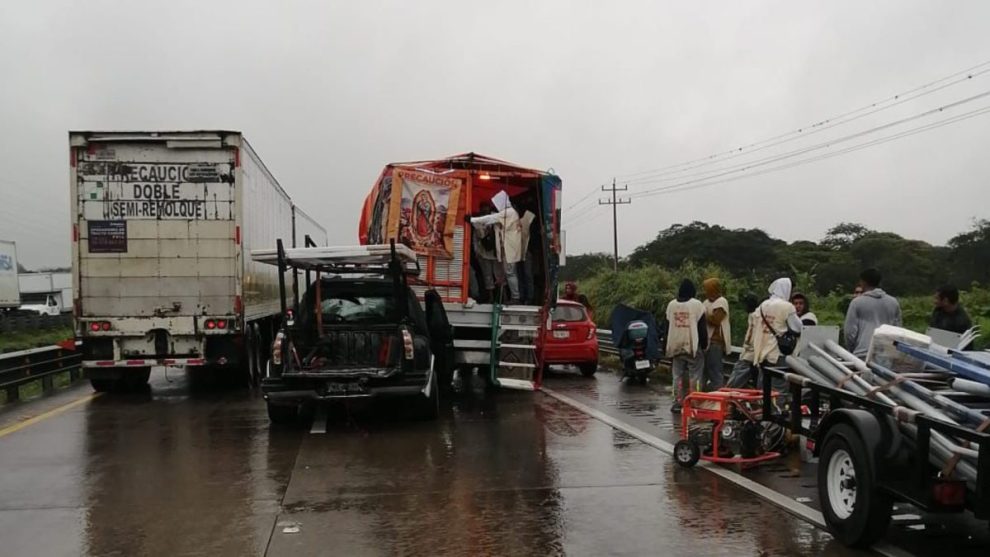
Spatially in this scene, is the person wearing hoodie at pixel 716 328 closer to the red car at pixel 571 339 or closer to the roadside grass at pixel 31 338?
the red car at pixel 571 339

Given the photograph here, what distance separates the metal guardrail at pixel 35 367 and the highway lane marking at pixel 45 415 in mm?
1011

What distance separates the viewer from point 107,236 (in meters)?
13.0

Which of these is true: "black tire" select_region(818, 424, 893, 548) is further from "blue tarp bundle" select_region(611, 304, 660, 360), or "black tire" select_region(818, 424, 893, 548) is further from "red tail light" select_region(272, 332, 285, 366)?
"blue tarp bundle" select_region(611, 304, 660, 360)

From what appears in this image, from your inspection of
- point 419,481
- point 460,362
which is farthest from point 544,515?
point 460,362

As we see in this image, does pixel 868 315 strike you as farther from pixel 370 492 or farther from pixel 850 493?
pixel 370 492

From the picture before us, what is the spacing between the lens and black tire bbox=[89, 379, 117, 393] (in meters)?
14.0

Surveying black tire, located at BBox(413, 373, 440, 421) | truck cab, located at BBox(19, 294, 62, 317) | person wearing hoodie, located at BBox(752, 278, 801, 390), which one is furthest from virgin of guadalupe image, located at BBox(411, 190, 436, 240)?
truck cab, located at BBox(19, 294, 62, 317)

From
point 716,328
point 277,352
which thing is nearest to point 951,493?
point 716,328

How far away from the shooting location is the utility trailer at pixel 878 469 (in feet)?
15.6

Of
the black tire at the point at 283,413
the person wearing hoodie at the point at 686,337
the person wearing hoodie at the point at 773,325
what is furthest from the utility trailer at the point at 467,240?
the person wearing hoodie at the point at 773,325

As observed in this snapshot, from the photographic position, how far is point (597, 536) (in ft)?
18.5

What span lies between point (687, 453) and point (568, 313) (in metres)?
8.36

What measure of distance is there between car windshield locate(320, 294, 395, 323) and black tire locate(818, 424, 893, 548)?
6.28 meters

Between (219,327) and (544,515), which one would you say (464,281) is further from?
(544,515)
